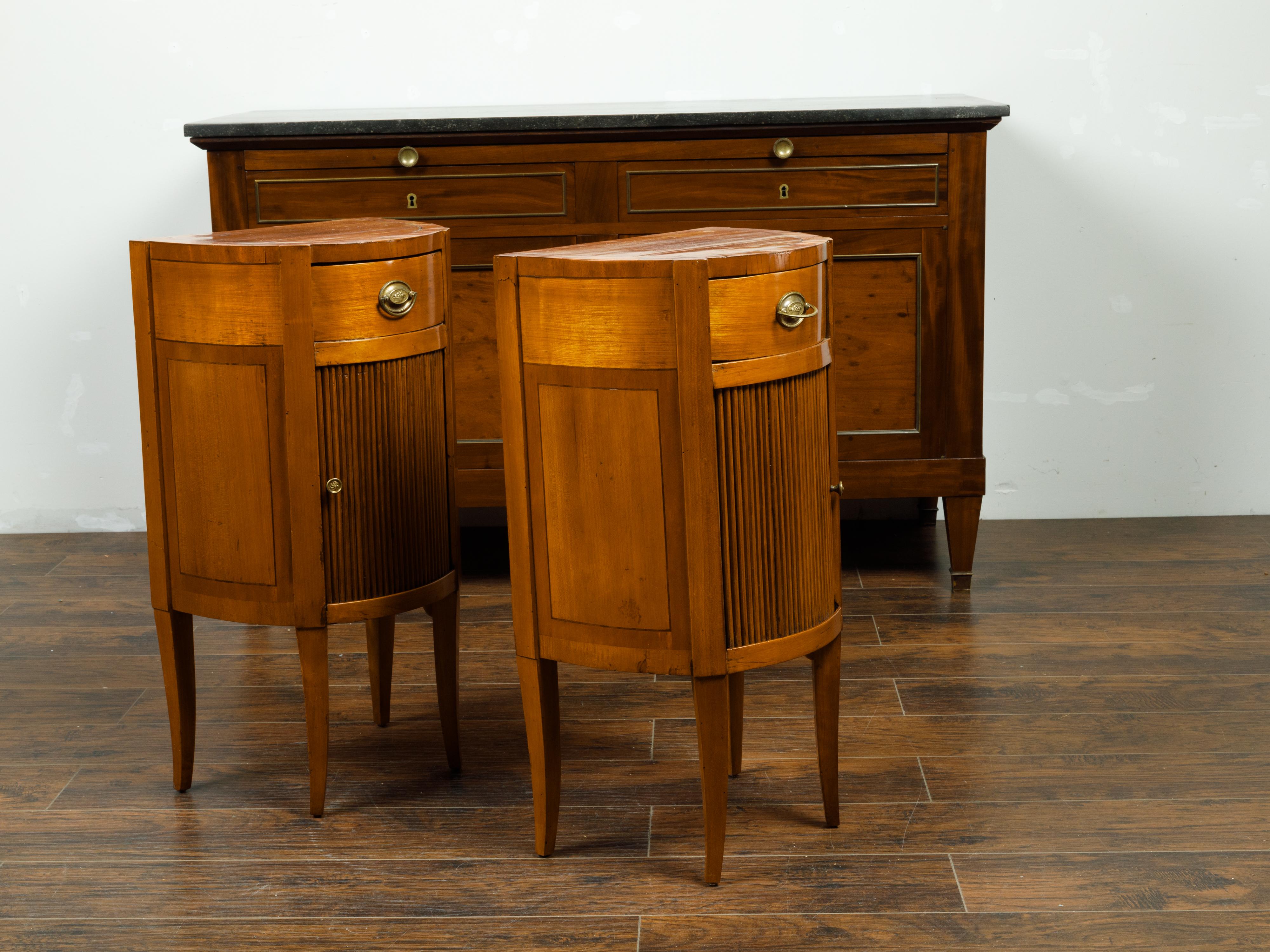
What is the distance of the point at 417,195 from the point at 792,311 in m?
1.33

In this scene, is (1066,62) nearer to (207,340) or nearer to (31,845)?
(207,340)

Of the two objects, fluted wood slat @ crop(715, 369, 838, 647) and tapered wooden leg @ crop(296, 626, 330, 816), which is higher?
fluted wood slat @ crop(715, 369, 838, 647)

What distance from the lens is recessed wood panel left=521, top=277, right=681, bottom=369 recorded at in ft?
5.20

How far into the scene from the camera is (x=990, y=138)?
3195 millimetres

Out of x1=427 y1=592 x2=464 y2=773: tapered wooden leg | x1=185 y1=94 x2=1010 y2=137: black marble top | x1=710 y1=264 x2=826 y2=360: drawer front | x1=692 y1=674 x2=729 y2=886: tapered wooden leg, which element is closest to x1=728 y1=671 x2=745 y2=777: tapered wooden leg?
x1=692 y1=674 x2=729 y2=886: tapered wooden leg

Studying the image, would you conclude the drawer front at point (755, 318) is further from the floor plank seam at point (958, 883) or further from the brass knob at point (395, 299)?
the floor plank seam at point (958, 883)

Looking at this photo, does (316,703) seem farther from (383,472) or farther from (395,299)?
(395,299)

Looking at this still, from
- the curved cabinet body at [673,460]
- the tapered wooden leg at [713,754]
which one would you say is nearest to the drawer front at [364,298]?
the curved cabinet body at [673,460]

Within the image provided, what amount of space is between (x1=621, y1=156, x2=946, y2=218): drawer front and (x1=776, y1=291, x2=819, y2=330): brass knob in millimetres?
1104

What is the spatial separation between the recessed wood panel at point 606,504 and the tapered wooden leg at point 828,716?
0.28 m

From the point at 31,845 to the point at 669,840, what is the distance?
0.92m

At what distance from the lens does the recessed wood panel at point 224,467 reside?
1.81 metres

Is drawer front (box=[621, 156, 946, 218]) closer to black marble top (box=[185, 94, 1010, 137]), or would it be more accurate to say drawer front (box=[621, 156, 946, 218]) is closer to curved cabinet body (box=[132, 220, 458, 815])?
black marble top (box=[185, 94, 1010, 137])

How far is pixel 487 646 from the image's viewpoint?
8.57 feet
